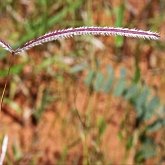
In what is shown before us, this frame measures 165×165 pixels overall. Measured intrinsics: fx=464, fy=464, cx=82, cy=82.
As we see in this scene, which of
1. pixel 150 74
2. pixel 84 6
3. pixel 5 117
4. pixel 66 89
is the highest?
pixel 84 6

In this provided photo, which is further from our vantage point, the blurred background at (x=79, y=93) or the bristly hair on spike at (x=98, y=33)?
the blurred background at (x=79, y=93)

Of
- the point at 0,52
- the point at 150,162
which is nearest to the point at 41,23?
the point at 0,52

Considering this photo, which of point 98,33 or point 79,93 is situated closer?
point 98,33

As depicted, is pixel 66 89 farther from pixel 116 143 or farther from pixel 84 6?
pixel 84 6

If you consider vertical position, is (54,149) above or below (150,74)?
below

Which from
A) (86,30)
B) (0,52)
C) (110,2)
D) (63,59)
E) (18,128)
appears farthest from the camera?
(110,2)

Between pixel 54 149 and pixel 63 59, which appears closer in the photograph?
pixel 54 149

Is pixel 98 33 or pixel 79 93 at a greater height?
pixel 79 93

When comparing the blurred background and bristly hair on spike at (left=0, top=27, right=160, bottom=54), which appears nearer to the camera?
bristly hair on spike at (left=0, top=27, right=160, bottom=54)
